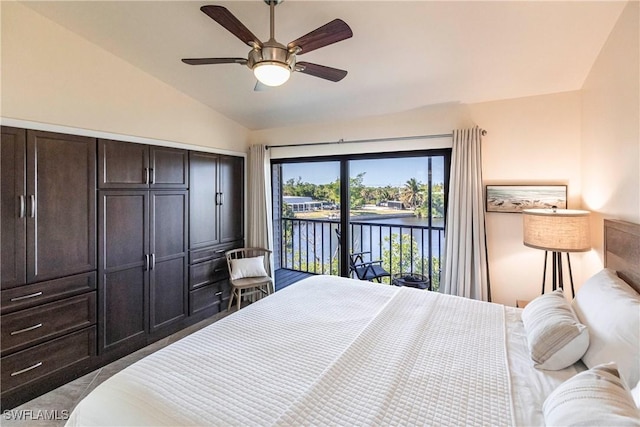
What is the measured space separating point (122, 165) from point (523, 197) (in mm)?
3613

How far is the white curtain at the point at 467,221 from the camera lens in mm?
2812

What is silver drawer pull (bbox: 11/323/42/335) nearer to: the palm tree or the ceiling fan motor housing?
the ceiling fan motor housing

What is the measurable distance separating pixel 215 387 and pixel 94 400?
1.50 ft

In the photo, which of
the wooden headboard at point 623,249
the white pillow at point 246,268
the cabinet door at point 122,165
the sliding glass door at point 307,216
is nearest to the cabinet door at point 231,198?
the white pillow at point 246,268

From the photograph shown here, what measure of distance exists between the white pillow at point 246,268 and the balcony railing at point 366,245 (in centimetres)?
87

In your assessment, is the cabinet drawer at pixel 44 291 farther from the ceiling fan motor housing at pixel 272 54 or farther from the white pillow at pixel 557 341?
the white pillow at pixel 557 341

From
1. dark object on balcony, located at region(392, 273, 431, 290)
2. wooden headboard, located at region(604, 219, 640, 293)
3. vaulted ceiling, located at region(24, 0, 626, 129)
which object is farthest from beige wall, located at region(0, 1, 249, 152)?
wooden headboard, located at region(604, 219, 640, 293)

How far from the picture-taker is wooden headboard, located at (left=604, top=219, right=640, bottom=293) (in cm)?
161

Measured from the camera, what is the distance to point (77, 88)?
2463 millimetres

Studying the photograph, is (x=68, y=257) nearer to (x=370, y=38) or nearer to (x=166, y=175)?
(x=166, y=175)

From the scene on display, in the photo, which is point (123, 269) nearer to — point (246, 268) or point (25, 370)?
point (25, 370)

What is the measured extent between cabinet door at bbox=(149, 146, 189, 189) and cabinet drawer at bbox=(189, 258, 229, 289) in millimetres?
937

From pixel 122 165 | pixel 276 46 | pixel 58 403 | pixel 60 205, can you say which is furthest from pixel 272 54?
pixel 58 403

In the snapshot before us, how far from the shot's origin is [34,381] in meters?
2.21
